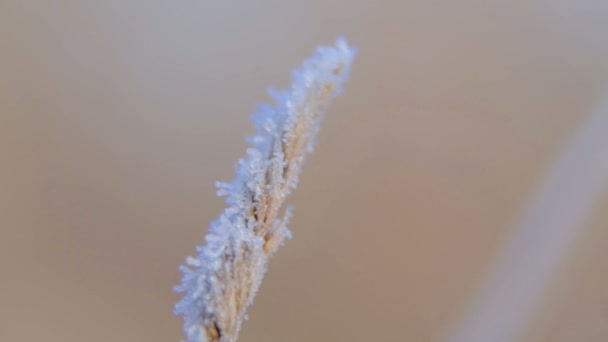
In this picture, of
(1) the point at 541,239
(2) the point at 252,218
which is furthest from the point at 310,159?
(2) the point at 252,218

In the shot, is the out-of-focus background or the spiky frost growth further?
the out-of-focus background

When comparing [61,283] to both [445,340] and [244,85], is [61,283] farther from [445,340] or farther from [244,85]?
[445,340]

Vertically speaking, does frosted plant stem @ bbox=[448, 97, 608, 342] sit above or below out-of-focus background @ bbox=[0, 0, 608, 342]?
below

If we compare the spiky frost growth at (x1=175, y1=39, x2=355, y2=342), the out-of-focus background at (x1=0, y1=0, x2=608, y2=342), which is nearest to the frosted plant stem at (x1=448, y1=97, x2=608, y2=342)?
the out-of-focus background at (x1=0, y1=0, x2=608, y2=342)

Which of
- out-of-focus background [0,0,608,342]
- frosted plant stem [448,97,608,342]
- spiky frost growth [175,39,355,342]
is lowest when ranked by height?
spiky frost growth [175,39,355,342]

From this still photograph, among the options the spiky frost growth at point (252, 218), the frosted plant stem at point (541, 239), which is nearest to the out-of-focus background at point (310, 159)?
the frosted plant stem at point (541, 239)

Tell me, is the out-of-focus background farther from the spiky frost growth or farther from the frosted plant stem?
the spiky frost growth
